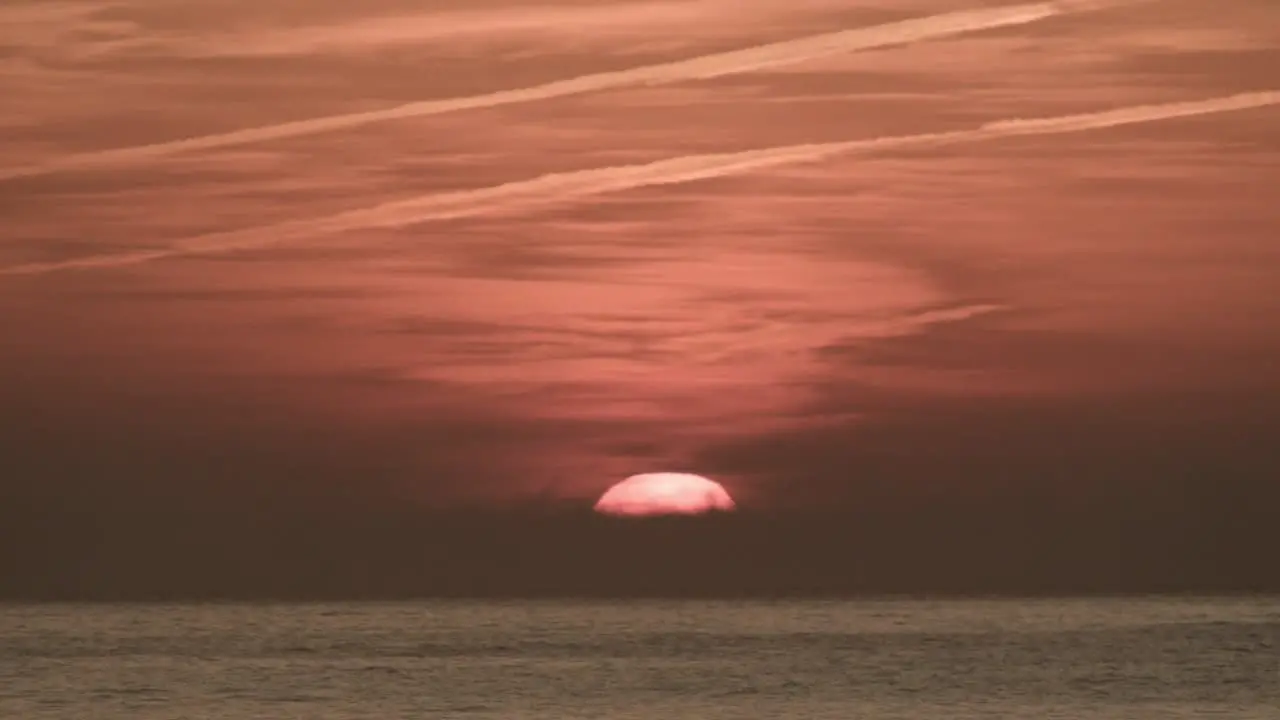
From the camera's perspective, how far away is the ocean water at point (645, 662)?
1182 inches

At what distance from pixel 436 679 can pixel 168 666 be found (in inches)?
162

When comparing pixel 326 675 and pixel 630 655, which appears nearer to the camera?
pixel 326 675

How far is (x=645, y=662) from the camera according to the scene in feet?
121

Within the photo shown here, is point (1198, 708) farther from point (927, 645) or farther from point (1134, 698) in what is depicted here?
point (927, 645)

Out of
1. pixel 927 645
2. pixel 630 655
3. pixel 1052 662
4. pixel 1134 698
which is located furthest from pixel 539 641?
pixel 1134 698

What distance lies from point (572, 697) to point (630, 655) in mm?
7341

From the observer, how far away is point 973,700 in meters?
31.2

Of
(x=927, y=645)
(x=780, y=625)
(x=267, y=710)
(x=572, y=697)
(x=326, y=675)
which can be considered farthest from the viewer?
(x=780, y=625)

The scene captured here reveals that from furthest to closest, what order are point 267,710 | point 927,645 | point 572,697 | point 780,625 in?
point 780,625 → point 927,645 → point 572,697 → point 267,710

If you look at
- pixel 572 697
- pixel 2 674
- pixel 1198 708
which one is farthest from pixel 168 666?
pixel 1198 708

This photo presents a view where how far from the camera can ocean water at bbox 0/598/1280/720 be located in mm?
30031

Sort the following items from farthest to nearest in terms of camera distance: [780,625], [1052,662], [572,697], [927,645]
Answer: [780,625], [927,645], [1052,662], [572,697]

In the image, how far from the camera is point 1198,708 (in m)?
31.5

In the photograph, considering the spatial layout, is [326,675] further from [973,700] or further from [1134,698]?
[1134,698]
